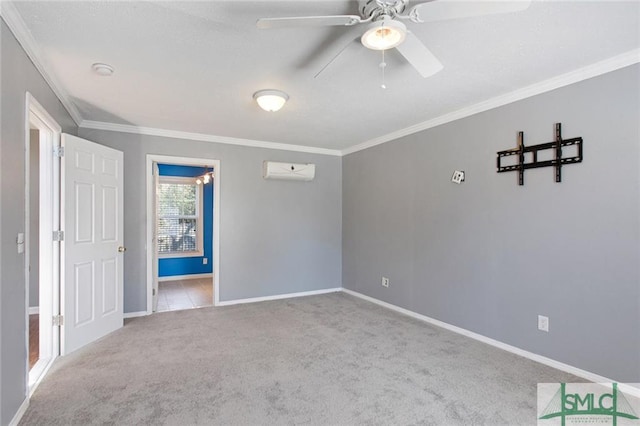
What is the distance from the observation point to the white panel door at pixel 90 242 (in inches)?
119

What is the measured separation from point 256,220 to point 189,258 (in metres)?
2.82

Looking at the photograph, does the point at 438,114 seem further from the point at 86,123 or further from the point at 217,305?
the point at 86,123

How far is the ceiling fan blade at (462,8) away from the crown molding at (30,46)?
83.4 inches

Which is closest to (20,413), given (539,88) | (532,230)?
(532,230)

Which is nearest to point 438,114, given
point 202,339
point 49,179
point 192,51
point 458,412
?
point 192,51

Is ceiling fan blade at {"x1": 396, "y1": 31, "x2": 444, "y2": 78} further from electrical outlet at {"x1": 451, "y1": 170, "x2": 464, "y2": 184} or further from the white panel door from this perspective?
the white panel door

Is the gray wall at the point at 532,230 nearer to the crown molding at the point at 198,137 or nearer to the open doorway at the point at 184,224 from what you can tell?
the crown molding at the point at 198,137

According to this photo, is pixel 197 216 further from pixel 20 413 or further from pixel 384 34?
pixel 384 34

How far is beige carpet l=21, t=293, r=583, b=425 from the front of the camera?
6.83 ft

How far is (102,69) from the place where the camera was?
8.28 ft

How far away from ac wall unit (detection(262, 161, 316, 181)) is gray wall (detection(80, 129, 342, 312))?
0.49 ft

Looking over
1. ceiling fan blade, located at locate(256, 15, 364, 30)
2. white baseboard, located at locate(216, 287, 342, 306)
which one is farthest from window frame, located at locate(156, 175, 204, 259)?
ceiling fan blade, located at locate(256, 15, 364, 30)

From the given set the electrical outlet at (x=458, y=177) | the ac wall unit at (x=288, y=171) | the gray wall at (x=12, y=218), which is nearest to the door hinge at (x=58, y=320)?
the gray wall at (x=12, y=218)

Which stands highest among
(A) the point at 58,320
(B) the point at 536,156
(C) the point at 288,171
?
(C) the point at 288,171
